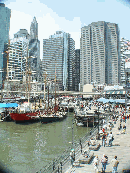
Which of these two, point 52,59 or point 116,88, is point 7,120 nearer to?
point 116,88

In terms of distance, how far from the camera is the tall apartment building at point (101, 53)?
181 meters

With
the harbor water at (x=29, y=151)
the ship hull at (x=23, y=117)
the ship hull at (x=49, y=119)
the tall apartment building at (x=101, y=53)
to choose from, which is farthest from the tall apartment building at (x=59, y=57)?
the harbor water at (x=29, y=151)

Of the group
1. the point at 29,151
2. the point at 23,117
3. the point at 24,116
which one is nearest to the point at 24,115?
the point at 24,116

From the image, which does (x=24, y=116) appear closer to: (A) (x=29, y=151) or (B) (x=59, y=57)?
(A) (x=29, y=151)

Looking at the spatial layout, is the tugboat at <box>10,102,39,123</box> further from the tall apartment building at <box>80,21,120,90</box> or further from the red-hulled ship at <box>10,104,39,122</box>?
the tall apartment building at <box>80,21,120,90</box>

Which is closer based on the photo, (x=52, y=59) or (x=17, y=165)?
(x=17, y=165)

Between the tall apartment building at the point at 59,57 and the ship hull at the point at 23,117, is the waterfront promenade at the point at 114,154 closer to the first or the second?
the ship hull at the point at 23,117

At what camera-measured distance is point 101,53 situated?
594 ft

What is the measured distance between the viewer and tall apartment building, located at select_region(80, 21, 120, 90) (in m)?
181

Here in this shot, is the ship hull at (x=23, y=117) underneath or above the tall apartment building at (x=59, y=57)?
underneath

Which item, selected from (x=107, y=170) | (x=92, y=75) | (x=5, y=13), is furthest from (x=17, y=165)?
(x=5, y=13)

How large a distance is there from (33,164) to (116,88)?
82.5 meters

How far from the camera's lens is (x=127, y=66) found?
50.0m

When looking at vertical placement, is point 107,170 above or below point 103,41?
below
